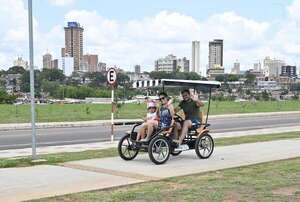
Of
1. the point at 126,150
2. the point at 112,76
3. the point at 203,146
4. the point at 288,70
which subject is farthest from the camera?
the point at 288,70

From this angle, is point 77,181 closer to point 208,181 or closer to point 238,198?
point 208,181

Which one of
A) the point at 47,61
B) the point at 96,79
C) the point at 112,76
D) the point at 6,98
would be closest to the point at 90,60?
the point at 47,61

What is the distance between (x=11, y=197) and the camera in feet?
27.6

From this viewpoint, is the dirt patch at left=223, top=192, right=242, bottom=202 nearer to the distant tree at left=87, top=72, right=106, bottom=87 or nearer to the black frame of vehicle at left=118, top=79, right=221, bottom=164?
the black frame of vehicle at left=118, top=79, right=221, bottom=164

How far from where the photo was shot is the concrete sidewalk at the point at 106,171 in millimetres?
9164

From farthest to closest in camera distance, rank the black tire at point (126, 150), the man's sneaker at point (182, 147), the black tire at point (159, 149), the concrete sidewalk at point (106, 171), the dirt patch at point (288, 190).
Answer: the man's sneaker at point (182, 147), the black tire at point (126, 150), the black tire at point (159, 149), the concrete sidewalk at point (106, 171), the dirt patch at point (288, 190)

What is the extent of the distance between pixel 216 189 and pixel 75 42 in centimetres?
9442

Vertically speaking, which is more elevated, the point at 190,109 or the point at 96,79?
the point at 96,79

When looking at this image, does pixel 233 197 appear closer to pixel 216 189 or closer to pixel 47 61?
pixel 216 189

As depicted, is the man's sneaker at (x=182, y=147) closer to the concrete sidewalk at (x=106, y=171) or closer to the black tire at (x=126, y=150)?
the concrete sidewalk at (x=106, y=171)

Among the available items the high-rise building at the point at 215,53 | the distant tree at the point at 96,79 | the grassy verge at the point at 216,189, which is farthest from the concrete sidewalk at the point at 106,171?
the high-rise building at the point at 215,53

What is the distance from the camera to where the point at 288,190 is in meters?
9.02

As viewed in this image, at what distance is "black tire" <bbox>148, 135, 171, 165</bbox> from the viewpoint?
12.2 meters

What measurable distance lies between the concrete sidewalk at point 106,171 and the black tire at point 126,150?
160 mm
